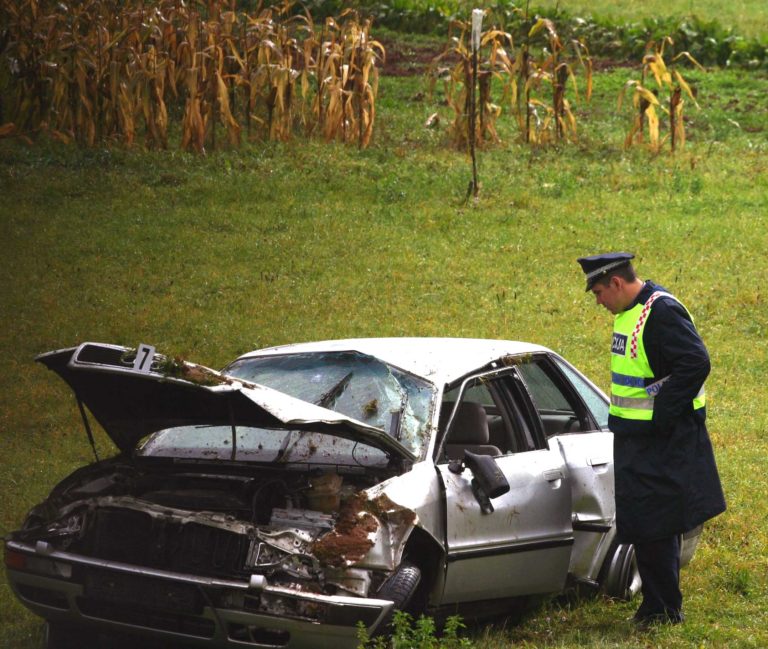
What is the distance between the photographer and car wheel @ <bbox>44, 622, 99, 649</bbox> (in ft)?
19.0

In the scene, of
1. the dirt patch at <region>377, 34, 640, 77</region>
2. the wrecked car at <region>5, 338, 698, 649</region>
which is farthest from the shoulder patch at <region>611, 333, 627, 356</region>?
the dirt patch at <region>377, 34, 640, 77</region>

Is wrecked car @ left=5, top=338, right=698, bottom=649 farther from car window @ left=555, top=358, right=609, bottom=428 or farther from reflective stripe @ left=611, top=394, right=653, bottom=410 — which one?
reflective stripe @ left=611, top=394, right=653, bottom=410

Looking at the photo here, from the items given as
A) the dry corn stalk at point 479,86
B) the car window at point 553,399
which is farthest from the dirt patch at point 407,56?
the car window at point 553,399

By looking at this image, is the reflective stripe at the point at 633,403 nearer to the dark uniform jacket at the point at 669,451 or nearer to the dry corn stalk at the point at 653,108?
the dark uniform jacket at the point at 669,451

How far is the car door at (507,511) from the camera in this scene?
5.75 metres

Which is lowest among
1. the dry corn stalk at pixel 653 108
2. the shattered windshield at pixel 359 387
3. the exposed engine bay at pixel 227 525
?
the exposed engine bay at pixel 227 525

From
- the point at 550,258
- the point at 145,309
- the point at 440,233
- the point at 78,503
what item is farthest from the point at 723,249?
the point at 78,503

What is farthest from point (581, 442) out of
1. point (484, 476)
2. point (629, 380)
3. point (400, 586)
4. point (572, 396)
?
point (400, 586)

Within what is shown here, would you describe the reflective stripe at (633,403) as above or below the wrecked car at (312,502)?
above

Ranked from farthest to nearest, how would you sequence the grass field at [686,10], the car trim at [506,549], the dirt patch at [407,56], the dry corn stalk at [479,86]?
the grass field at [686,10]
the dirt patch at [407,56]
the dry corn stalk at [479,86]
the car trim at [506,549]

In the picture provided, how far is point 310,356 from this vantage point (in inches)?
262

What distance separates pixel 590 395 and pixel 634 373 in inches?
46.3

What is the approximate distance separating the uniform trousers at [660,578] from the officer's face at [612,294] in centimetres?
110

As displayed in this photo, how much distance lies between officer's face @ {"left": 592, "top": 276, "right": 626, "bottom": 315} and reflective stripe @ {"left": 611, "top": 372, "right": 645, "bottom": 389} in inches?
12.1
